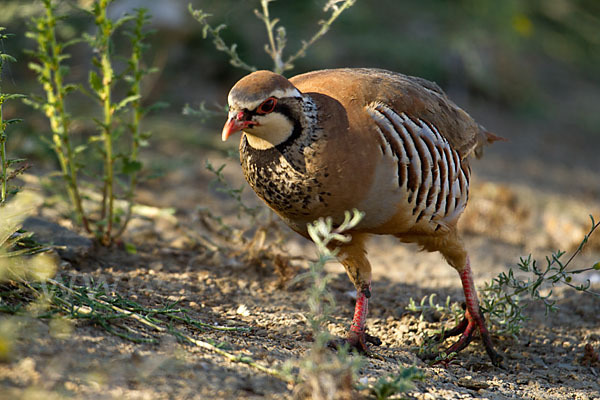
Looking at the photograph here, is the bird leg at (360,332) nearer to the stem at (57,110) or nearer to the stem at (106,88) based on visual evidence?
the stem at (106,88)

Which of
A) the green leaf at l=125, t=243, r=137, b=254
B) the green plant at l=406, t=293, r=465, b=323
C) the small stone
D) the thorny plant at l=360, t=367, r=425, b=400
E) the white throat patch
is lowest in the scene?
the green leaf at l=125, t=243, r=137, b=254

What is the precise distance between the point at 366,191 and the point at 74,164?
171 cm

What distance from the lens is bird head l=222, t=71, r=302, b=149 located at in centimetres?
272

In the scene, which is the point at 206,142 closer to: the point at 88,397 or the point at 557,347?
the point at 557,347

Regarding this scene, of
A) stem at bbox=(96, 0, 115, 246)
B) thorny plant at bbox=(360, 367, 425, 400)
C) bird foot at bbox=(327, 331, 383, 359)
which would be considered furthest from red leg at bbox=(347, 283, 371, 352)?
stem at bbox=(96, 0, 115, 246)

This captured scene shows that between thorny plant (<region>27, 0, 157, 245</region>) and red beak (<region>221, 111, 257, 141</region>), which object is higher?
red beak (<region>221, 111, 257, 141</region>)

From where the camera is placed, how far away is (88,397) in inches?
80.7

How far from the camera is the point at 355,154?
9.29 ft

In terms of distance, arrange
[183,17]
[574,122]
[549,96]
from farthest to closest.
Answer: [549,96] < [574,122] < [183,17]

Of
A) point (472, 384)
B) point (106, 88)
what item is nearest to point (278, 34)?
point (106, 88)

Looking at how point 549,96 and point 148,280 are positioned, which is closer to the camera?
point 148,280

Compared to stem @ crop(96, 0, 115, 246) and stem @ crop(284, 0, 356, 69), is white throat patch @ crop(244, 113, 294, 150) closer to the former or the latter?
stem @ crop(284, 0, 356, 69)

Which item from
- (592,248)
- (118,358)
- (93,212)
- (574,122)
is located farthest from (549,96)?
(118,358)

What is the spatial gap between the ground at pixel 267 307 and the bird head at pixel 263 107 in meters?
0.89
